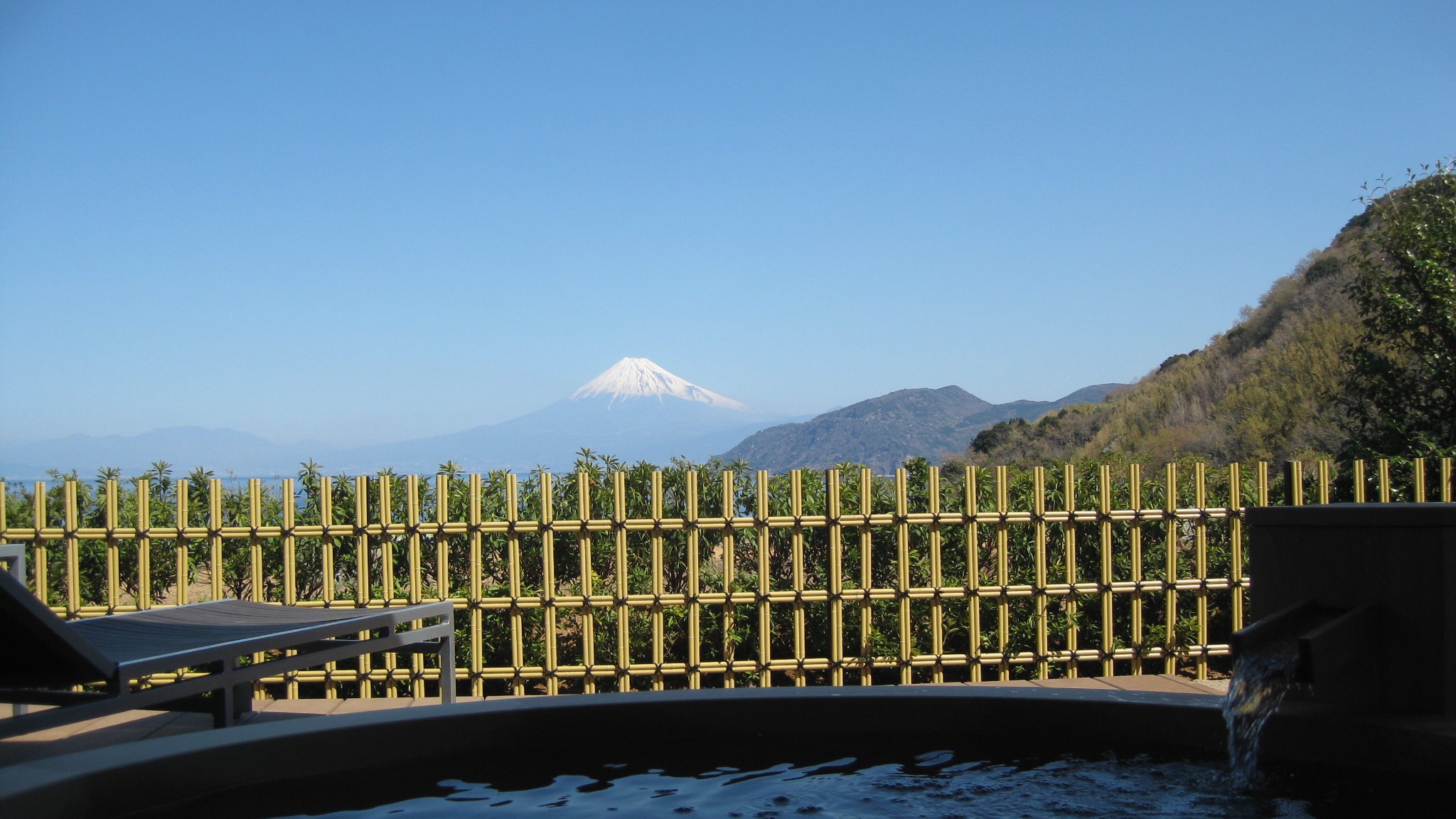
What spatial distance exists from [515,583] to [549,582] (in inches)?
7.1

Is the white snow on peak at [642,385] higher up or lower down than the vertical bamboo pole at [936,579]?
higher up

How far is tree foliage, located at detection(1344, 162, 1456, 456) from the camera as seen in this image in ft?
25.4

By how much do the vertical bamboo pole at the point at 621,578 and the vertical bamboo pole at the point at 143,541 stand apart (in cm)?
243

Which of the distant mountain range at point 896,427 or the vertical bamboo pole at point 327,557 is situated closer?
the vertical bamboo pole at point 327,557

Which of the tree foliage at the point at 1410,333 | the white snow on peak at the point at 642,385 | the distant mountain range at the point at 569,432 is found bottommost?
the distant mountain range at the point at 569,432

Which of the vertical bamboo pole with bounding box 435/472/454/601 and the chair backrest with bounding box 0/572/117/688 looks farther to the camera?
the vertical bamboo pole with bounding box 435/472/454/601

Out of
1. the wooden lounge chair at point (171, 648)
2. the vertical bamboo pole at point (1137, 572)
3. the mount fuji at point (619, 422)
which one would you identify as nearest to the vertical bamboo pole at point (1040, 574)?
the vertical bamboo pole at point (1137, 572)

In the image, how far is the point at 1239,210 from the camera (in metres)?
22.1

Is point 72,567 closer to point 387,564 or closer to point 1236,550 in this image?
point 387,564

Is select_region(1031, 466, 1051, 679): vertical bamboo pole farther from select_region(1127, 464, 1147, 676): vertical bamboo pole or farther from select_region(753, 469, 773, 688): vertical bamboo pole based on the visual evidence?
select_region(753, 469, 773, 688): vertical bamboo pole

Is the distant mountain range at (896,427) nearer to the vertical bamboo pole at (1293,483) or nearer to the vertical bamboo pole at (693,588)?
the vertical bamboo pole at (1293,483)

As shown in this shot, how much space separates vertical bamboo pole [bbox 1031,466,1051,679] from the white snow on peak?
13769 cm

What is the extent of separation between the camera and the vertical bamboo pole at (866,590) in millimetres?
5641

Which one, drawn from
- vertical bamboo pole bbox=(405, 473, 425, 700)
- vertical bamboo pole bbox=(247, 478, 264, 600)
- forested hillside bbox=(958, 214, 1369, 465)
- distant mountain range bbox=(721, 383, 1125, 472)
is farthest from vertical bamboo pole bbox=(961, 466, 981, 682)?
distant mountain range bbox=(721, 383, 1125, 472)
